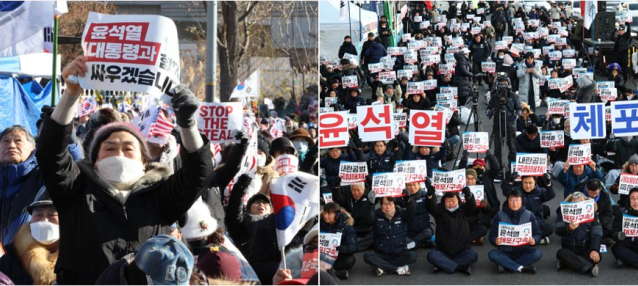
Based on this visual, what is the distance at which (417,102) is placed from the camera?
18375 millimetres

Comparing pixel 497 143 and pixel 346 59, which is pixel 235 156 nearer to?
pixel 497 143

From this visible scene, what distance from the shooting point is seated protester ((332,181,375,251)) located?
10570 mm

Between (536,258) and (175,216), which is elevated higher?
(175,216)

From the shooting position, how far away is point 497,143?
1425 cm

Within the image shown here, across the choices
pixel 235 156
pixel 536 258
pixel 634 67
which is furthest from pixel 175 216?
pixel 634 67

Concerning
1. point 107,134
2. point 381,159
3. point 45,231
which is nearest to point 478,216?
point 381,159

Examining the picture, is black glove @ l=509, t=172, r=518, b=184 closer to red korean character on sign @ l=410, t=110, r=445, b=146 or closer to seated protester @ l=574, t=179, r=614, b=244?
seated protester @ l=574, t=179, r=614, b=244

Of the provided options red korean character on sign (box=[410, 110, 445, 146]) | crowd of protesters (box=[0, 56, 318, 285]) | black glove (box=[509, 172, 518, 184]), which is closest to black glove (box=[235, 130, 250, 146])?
crowd of protesters (box=[0, 56, 318, 285])

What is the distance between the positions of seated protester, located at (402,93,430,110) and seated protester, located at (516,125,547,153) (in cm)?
374

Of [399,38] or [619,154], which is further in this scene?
[399,38]

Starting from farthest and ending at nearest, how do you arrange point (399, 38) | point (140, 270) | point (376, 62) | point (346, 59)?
1. point (399, 38)
2. point (376, 62)
3. point (346, 59)
4. point (140, 270)

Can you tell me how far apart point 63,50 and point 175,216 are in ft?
89.1

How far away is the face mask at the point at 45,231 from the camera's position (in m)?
4.42

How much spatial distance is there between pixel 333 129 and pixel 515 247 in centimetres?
297
